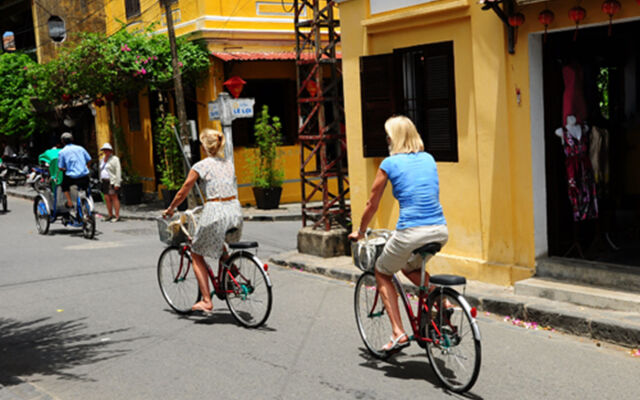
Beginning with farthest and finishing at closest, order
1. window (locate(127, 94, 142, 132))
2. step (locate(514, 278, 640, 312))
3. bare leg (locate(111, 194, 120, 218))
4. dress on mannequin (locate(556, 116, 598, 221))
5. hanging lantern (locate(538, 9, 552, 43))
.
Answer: window (locate(127, 94, 142, 132)) < bare leg (locate(111, 194, 120, 218)) < dress on mannequin (locate(556, 116, 598, 221)) < hanging lantern (locate(538, 9, 552, 43)) < step (locate(514, 278, 640, 312))

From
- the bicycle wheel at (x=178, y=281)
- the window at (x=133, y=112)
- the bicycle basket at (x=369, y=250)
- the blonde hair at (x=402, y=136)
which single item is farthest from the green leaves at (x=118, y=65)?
the blonde hair at (x=402, y=136)

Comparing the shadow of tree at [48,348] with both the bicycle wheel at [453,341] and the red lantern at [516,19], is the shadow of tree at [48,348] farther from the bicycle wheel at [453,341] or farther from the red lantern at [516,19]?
the red lantern at [516,19]

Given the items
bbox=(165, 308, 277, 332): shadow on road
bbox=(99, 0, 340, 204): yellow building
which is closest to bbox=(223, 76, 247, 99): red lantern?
bbox=(99, 0, 340, 204): yellow building

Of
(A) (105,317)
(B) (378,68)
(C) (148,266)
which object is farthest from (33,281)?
(B) (378,68)

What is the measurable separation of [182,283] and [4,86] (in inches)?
911

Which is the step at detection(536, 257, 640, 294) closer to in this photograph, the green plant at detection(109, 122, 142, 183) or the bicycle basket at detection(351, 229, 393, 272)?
the bicycle basket at detection(351, 229, 393, 272)

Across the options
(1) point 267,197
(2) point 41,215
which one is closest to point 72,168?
(2) point 41,215

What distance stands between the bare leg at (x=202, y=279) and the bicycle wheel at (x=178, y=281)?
287 mm

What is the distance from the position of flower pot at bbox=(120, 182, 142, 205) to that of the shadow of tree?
12.8 meters

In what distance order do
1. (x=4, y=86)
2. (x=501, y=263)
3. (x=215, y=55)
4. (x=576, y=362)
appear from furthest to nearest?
(x=4, y=86) → (x=215, y=55) → (x=501, y=263) → (x=576, y=362)

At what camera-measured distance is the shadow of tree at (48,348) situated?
20.6 feet

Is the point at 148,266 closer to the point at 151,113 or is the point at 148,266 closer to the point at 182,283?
the point at 182,283

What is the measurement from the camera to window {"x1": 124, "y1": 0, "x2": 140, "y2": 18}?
21.4m

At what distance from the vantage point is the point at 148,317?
7.94 m
